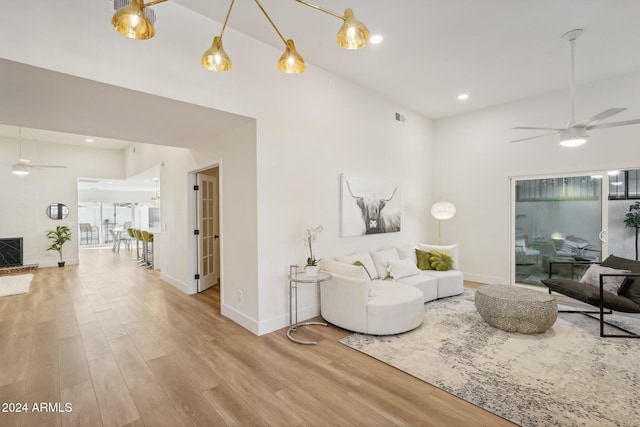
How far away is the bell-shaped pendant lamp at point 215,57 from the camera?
6.35ft

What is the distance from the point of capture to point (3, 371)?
2.67 metres

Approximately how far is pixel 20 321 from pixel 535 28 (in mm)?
7314

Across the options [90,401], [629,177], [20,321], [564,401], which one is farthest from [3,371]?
[629,177]

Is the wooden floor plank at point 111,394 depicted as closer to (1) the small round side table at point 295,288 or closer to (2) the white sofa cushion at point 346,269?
(1) the small round side table at point 295,288

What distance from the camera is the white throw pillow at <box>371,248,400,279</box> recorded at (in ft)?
14.6

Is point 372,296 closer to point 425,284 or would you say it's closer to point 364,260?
point 364,260

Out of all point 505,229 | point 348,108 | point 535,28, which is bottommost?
point 505,229

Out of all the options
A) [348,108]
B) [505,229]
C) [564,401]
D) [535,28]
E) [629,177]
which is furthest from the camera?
[505,229]

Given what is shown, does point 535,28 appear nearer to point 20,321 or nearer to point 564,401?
point 564,401

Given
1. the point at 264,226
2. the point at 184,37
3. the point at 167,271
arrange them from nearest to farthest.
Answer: the point at 184,37 < the point at 264,226 < the point at 167,271

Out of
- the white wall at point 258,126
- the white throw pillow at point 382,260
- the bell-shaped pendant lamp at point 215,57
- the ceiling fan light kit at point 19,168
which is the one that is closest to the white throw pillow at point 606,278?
the white throw pillow at point 382,260

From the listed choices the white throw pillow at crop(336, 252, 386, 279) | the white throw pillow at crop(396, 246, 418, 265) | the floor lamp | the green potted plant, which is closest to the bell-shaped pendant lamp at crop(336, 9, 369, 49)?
the white throw pillow at crop(336, 252, 386, 279)

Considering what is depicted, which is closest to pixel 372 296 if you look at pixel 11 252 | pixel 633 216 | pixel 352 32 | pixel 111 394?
pixel 111 394

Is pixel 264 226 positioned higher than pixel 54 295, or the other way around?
pixel 264 226
